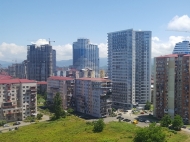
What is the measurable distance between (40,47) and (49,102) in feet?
175

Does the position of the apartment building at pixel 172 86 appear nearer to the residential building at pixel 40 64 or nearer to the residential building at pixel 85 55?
the residential building at pixel 40 64

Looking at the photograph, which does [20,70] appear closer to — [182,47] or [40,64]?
[40,64]

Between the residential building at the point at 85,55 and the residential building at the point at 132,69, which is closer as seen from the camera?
the residential building at the point at 132,69

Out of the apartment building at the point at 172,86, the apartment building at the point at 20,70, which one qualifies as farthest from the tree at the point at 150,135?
the apartment building at the point at 20,70

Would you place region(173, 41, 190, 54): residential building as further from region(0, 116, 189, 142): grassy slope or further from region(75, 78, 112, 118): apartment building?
region(0, 116, 189, 142): grassy slope

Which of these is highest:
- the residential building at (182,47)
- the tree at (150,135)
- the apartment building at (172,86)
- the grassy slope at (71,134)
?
the residential building at (182,47)

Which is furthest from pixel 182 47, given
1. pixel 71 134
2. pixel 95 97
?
pixel 71 134

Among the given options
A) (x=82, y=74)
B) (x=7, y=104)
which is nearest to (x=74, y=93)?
(x=7, y=104)

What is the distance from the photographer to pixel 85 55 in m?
182

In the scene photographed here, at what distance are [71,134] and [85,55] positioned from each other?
135m

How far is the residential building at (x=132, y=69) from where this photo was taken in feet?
272

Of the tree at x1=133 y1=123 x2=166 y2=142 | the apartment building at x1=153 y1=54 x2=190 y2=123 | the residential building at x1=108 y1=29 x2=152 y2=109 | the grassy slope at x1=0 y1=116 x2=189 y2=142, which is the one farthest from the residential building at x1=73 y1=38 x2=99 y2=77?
Answer: the tree at x1=133 y1=123 x2=166 y2=142

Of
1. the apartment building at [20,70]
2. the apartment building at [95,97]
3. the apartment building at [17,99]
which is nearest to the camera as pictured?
the apartment building at [17,99]

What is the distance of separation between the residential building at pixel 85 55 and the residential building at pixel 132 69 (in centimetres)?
9474
